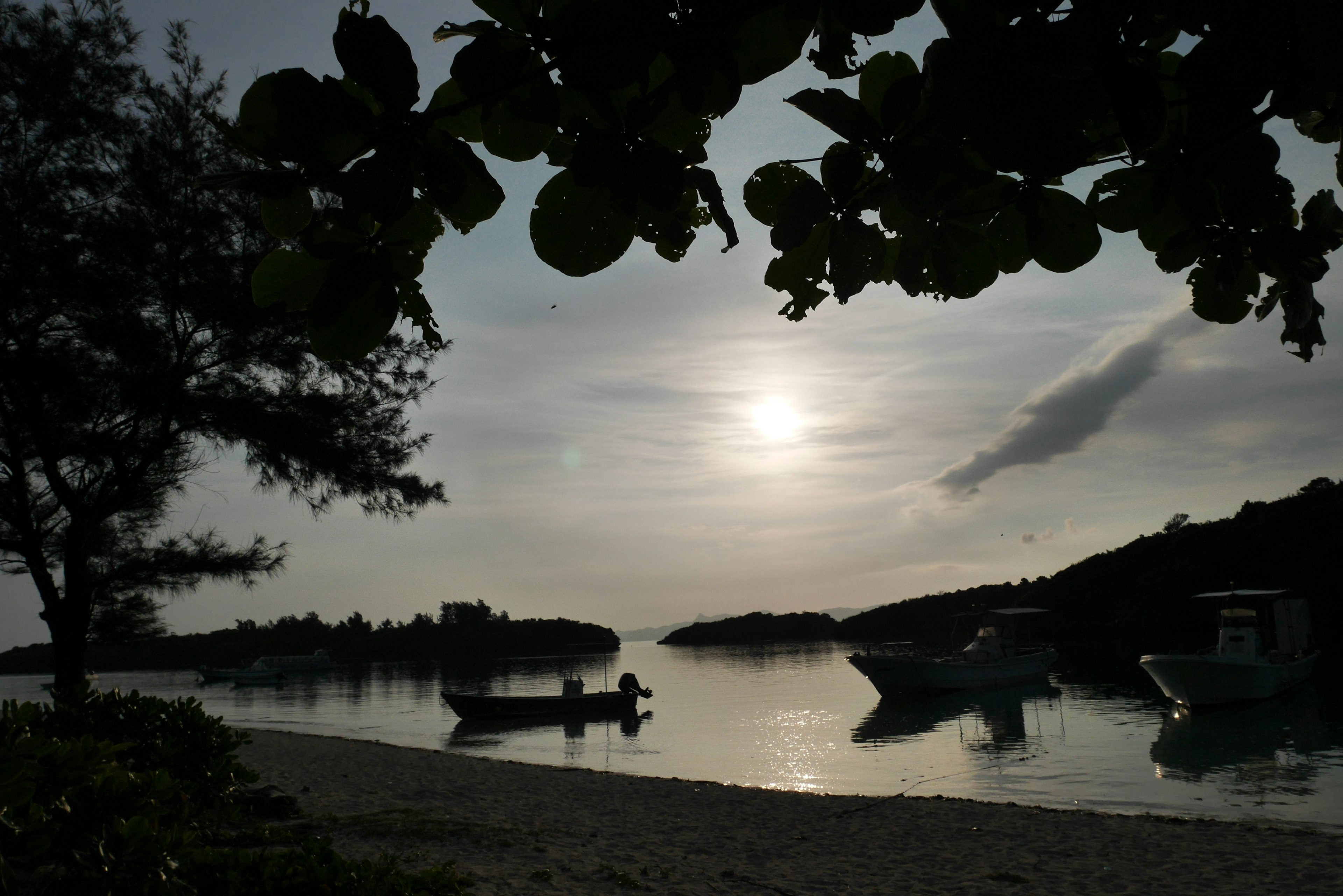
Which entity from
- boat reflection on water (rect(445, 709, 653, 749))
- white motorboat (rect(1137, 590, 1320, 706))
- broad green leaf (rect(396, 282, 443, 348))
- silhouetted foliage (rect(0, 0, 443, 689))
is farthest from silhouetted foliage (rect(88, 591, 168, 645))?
white motorboat (rect(1137, 590, 1320, 706))

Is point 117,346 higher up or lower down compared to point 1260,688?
higher up

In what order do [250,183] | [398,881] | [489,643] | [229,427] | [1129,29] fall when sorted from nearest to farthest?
[250,183], [1129,29], [398,881], [229,427], [489,643]

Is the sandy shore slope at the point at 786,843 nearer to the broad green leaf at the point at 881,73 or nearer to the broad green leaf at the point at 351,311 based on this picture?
the broad green leaf at the point at 351,311

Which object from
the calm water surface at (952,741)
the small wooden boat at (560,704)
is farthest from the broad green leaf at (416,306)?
the small wooden boat at (560,704)

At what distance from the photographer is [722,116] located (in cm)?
90

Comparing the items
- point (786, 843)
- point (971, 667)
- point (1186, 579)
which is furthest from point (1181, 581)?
point (786, 843)

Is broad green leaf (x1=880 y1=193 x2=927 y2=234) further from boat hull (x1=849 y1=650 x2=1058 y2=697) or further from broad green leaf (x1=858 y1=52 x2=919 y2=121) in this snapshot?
boat hull (x1=849 y1=650 x2=1058 y2=697)

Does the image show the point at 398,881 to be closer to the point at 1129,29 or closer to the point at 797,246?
the point at 797,246

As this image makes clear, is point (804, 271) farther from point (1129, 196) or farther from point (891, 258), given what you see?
point (1129, 196)

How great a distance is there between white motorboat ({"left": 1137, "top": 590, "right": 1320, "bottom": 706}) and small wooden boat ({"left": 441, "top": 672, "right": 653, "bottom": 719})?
1889 cm

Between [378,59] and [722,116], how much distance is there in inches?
14.9

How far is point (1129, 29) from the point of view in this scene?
3.26 ft

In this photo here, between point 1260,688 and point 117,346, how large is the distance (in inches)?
1197

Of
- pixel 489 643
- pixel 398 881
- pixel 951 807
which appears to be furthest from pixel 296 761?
pixel 489 643
